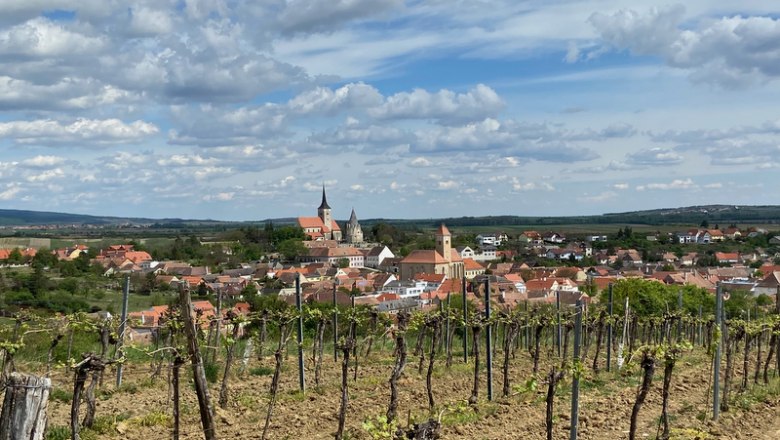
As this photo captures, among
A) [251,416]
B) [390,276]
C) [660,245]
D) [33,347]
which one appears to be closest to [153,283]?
[390,276]

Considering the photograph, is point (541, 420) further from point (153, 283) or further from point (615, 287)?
point (153, 283)

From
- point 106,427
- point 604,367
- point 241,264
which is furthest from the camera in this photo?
point 241,264

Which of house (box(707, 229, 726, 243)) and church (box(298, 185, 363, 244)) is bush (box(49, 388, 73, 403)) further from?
house (box(707, 229, 726, 243))

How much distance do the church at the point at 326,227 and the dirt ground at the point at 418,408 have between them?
12849cm

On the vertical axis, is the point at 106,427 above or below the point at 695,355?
above

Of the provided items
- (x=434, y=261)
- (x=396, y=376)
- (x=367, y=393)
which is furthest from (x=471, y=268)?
(x=396, y=376)

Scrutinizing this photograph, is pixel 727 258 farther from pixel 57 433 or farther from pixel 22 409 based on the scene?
pixel 22 409

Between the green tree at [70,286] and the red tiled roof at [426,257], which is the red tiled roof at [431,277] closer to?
the red tiled roof at [426,257]

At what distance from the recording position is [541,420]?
11.4 metres

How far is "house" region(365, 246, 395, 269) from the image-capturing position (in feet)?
397

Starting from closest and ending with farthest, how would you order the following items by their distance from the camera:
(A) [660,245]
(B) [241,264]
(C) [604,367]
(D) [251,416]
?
(D) [251,416] < (C) [604,367] < (B) [241,264] < (A) [660,245]

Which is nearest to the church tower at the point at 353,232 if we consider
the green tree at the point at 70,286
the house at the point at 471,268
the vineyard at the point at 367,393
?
the house at the point at 471,268

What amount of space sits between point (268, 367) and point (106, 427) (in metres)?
6.39

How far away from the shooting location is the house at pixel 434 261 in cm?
9919
